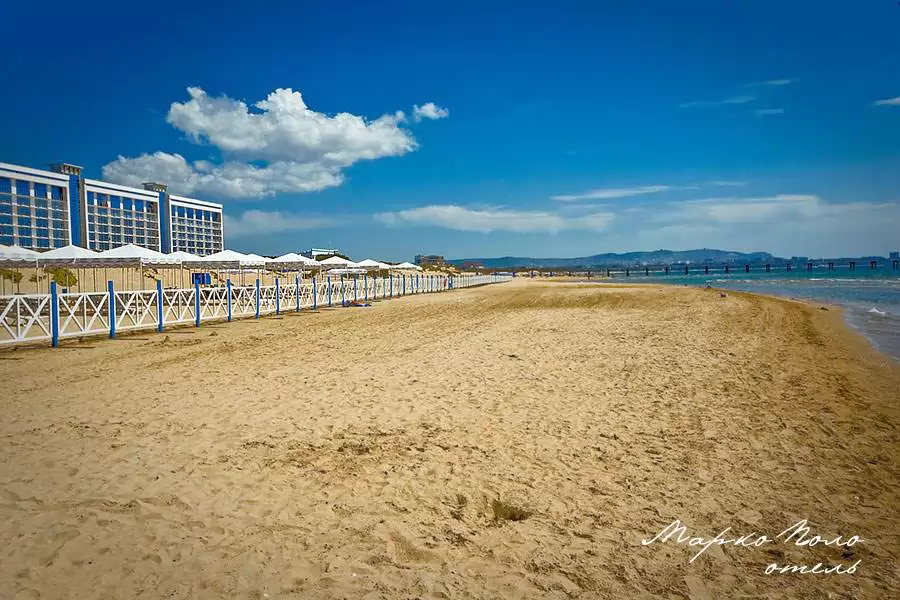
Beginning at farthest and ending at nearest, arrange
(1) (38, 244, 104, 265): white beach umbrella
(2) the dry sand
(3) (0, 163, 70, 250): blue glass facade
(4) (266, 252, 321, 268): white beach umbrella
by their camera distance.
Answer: (3) (0, 163, 70, 250): blue glass facade, (4) (266, 252, 321, 268): white beach umbrella, (1) (38, 244, 104, 265): white beach umbrella, (2) the dry sand

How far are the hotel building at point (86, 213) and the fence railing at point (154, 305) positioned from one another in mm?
31804

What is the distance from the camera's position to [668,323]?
16.8m

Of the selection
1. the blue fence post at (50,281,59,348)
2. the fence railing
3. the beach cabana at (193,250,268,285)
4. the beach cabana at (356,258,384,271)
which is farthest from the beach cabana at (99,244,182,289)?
the beach cabana at (356,258,384,271)

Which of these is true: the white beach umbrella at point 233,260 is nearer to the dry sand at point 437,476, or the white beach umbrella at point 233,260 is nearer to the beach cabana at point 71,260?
the beach cabana at point 71,260

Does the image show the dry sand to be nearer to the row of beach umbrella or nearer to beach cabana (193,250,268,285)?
the row of beach umbrella

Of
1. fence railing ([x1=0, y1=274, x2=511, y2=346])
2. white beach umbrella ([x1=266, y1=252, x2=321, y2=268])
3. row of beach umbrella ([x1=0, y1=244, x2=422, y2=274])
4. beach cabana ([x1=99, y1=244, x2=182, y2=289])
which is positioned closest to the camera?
fence railing ([x1=0, y1=274, x2=511, y2=346])

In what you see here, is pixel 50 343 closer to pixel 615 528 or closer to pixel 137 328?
pixel 137 328

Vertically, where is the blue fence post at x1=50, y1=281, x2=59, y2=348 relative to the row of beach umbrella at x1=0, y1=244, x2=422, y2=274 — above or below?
below

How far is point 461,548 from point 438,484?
1.03 metres

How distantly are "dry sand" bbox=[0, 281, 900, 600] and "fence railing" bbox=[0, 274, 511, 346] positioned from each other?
11.8 ft

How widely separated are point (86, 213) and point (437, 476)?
63.6 metres

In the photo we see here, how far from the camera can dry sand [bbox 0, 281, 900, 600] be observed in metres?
3.13

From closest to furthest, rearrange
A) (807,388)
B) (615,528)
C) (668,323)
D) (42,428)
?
(615,528) → (42,428) → (807,388) → (668,323)

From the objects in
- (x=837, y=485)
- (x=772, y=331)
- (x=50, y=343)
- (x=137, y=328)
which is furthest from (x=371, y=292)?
(x=837, y=485)
